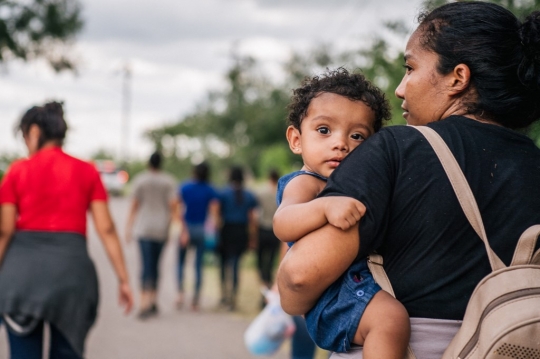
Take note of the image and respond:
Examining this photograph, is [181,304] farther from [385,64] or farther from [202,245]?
[385,64]

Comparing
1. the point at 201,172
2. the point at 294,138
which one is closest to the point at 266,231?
the point at 201,172

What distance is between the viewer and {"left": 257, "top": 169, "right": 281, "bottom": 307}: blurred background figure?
36.6 ft

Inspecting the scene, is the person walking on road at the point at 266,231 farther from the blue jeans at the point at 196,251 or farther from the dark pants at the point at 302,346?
the dark pants at the point at 302,346

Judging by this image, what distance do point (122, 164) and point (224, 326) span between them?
51245 mm

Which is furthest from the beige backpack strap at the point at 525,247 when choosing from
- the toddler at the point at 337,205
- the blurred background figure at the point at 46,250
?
the blurred background figure at the point at 46,250

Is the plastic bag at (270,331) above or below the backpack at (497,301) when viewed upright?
below

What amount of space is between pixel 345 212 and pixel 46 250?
119 inches

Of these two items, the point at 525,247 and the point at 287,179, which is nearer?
the point at 525,247

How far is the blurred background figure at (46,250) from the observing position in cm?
452

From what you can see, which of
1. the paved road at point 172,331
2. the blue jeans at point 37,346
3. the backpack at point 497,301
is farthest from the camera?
the paved road at point 172,331

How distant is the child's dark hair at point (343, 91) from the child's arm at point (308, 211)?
320mm

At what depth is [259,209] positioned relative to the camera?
11352 mm

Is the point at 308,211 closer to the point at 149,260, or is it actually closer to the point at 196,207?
the point at 149,260

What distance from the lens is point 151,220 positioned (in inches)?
401
